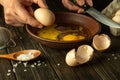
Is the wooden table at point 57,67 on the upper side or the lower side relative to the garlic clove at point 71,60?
lower

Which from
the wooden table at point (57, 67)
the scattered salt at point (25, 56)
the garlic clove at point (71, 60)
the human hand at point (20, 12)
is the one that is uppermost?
the human hand at point (20, 12)

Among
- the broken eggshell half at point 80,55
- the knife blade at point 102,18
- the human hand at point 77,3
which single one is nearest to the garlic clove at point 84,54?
the broken eggshell half at point 80,55

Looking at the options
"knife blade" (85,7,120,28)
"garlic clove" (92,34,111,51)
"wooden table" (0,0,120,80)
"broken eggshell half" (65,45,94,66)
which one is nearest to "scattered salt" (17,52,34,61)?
"wooden table" (0,0,120,80)

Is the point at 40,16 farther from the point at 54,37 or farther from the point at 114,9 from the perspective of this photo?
the point at 114,9

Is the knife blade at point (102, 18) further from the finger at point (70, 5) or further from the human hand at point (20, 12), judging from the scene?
the human hand at point (20, 12)

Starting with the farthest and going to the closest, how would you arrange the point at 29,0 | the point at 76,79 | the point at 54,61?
the point at 29,0 → the point at 54,61 → the point at 76,79

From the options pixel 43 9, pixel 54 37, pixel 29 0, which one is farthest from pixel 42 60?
pixel 29 0

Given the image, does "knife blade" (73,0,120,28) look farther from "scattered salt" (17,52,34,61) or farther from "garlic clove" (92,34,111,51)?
"scattered salt" (17,52,34,61)
